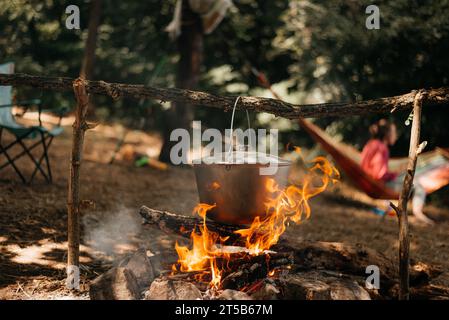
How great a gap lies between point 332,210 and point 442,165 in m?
1.55

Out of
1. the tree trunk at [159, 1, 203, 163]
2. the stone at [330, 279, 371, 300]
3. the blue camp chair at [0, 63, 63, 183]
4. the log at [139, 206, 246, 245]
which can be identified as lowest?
the stone at [330, 279, 371, 300]

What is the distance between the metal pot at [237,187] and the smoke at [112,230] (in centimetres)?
120

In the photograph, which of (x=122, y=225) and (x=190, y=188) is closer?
(x=122, y=225)

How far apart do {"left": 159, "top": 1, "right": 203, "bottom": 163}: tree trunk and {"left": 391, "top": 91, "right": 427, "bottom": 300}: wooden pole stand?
4.88 metres

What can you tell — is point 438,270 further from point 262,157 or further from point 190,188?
point 190,188

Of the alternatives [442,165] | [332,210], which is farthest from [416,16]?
[332,210]

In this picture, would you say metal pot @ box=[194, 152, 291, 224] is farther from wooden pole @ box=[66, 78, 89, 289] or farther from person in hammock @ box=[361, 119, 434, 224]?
person in hammock @ box=[361, 119, 434, 224]

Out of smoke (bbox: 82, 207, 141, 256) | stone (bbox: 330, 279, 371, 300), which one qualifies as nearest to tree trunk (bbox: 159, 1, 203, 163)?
smoke (bbox: 82, 207, 141, 256)

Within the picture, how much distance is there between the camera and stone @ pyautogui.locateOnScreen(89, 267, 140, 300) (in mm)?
2654

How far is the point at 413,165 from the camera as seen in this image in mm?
2762

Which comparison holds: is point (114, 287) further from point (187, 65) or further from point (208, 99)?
point (187, 65)

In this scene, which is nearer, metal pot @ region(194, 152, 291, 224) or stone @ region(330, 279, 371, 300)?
stone @ region(330, 279, 371, 300)

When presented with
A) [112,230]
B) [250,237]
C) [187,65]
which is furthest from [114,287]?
[187,65]
